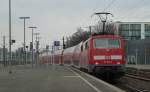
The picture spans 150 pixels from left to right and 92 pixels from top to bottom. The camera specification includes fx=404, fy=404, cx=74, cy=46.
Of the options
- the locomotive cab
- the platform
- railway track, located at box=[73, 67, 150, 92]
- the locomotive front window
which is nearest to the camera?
the platform

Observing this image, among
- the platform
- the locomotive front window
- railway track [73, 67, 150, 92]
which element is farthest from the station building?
the platform

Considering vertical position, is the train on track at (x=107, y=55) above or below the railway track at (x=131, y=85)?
above

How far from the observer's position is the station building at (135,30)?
127275 millimetres

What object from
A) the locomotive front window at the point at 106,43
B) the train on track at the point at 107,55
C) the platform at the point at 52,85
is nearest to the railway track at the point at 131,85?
the train on track at the point at 107,55

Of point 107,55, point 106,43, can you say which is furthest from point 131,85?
point 106,43

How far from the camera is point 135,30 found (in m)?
130

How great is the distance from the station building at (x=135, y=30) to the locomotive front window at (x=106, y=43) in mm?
96667

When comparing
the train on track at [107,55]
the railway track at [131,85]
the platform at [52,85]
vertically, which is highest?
the train on track at [107,55]

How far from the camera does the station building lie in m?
127

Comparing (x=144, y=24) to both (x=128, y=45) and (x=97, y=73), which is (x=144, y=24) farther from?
(x=97, y=73)

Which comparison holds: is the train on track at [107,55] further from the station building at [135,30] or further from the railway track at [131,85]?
the station building at [135,30]

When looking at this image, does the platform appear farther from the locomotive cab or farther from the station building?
the station building

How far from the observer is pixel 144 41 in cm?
9269

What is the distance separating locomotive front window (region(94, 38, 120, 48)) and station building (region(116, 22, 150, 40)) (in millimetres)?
96667
